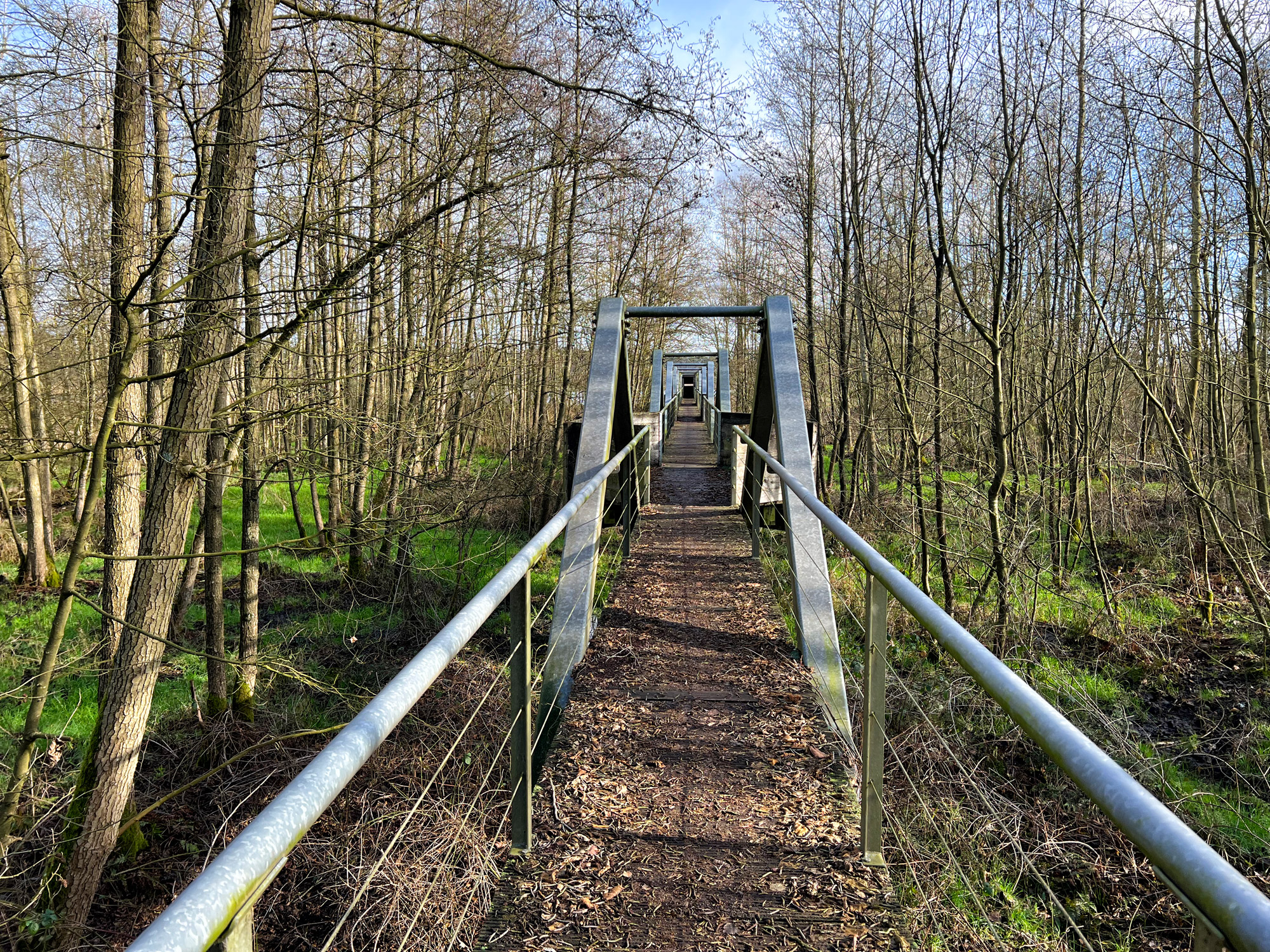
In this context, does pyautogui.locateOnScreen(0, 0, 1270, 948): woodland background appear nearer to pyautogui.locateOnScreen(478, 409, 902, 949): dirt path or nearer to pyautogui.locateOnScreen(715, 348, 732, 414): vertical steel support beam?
pyautogui.locateOnScreen(478, 409, 902, 949): dirt path

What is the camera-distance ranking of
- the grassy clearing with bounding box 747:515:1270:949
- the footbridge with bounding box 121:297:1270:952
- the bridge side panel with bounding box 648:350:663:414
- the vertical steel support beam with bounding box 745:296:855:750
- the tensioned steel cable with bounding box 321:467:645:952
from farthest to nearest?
the bridge side panel with bounding box 648:350:663:414
the vertical steel support beam with bounding box 745:296:855:750
the grassy clearing with bounding box 747:515:1270:949
the tensioned steel cable with bounding box 321:467:645:952
the footbridge with bounding box 121:297:1270:952

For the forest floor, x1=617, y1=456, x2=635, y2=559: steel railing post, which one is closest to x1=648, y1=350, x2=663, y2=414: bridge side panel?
the forest floor

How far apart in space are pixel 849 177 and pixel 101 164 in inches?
396

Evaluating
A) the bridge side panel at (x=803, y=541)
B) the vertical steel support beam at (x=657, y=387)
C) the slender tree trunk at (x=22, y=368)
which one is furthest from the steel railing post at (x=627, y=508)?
the vertical steel support beam at (x=657, y=387)

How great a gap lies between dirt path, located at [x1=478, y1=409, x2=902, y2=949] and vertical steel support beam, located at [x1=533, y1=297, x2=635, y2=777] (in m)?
0.13

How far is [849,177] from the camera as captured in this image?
12.1 meters

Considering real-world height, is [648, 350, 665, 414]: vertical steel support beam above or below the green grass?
above

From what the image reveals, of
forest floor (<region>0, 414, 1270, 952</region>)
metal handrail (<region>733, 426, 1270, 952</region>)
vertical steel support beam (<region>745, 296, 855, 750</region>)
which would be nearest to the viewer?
metal handrail (<region>733, 426, 1270, 952</region>)

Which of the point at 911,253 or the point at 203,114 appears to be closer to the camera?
the point at 203,114

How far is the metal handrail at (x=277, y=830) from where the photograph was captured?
789 millimetres

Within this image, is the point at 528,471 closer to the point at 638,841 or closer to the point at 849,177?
the point at 849,177

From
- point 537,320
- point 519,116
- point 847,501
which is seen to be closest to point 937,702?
point 519,116

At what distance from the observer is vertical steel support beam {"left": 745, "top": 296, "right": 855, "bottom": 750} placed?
13.1 feet

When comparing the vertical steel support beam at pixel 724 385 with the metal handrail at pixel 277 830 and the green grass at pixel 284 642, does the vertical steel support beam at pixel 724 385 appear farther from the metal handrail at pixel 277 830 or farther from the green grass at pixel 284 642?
the metal handrail at pixel 277 830
